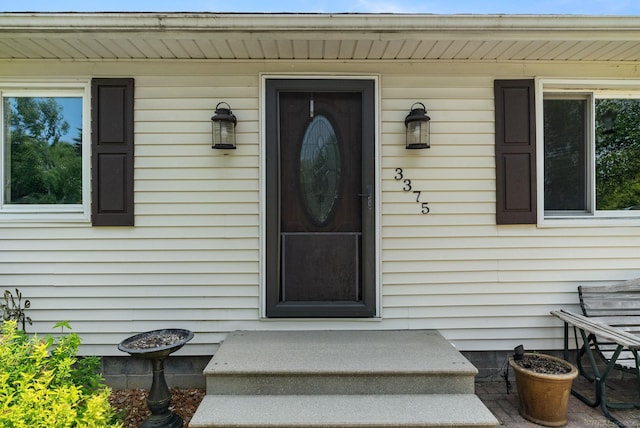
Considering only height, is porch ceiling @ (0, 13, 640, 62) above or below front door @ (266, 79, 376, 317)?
above

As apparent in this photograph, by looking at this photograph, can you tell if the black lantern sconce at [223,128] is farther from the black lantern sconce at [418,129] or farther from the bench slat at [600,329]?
the bench slat at [600,329]

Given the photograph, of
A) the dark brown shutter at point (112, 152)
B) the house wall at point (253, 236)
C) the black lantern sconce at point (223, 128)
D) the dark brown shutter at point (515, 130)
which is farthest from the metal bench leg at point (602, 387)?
the dark brown shutter at point (112, 152)

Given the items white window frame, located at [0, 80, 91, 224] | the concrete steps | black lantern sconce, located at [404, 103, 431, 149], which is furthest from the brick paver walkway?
white window frame, located at [0, 80, 91, 224]

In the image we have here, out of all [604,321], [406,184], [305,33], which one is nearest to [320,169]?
[406,184]

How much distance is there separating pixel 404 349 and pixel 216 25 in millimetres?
2599

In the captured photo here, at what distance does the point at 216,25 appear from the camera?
250 cm

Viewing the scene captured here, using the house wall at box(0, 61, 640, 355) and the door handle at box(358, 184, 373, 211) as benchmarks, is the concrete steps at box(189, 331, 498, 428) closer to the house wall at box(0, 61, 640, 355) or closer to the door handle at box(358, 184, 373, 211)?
the house wall at box(0, 61, 640, 355)

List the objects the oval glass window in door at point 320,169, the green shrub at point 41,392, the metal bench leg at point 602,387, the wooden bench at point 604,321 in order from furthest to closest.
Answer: the oval glass window in door at point 320,169 → the wooden bench at point 604,321 → the metal bench leg at point 602,387 → the green shrub at point 41,392

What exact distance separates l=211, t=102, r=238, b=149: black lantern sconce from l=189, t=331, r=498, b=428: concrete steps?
1.52 m

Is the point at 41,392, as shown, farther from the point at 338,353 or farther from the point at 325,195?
the point at 325,195

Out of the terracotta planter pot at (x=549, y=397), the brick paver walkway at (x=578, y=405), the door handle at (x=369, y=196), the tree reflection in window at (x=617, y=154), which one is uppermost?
the tree reflection in window at (x=617, y=154)

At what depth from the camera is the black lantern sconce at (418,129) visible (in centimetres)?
286

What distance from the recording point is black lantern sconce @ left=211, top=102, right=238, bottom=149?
284 cm

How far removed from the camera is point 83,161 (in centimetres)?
295
